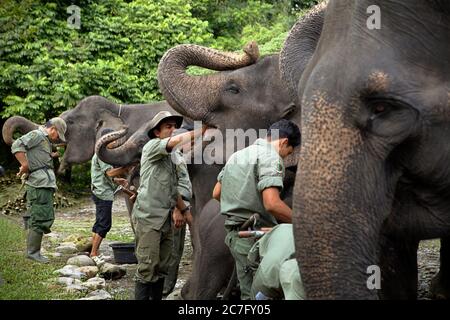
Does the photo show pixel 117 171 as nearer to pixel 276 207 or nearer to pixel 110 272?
pixel 110 272

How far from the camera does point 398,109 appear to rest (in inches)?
117

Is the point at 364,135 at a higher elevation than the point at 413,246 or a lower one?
higher

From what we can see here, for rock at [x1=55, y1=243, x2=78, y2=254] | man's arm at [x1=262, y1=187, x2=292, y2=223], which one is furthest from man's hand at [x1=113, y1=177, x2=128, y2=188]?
man's arm at [x1=262, y1=187, x2=292, y2=223]

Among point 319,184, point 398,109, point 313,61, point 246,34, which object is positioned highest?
point 246,34

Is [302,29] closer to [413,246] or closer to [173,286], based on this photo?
[413,246]

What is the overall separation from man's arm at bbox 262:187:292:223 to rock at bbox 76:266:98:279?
4180mm

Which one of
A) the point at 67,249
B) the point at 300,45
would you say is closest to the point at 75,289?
the point at 67,249

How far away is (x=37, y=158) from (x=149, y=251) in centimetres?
379

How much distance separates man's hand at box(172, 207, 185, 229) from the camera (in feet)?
22.1

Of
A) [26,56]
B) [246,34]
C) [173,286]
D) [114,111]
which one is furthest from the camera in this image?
[246,34]

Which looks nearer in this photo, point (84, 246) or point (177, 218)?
point (177, 218)

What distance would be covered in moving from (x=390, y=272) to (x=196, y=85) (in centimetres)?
289

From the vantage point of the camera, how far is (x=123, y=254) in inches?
362
